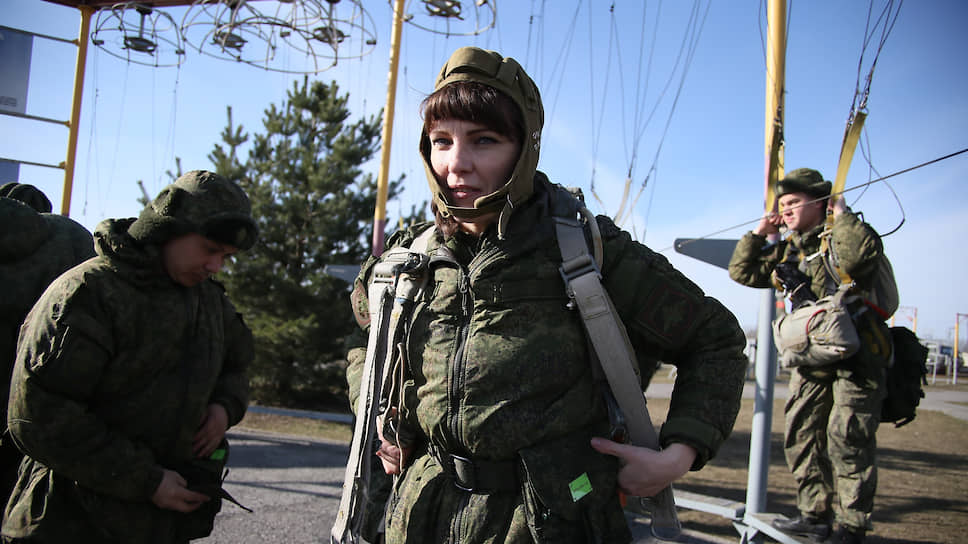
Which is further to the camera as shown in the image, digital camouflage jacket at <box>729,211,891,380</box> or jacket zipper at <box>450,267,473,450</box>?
digital camouflage jacket at <box>729,211,891,380</box>

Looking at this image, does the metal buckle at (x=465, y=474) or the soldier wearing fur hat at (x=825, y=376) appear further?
the soldier wearing fur hat at (x=825, y=376)

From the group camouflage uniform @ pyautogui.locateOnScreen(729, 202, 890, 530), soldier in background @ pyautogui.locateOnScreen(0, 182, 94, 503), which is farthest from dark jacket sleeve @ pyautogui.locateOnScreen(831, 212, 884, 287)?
soldier in background @ pyautogui.locateOnScreen(0, 182, 94, 503)

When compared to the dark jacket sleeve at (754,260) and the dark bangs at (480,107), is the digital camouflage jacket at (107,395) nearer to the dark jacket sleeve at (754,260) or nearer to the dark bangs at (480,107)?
the dark bangs at (480,107)


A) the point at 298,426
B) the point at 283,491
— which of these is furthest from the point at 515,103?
the point at 298,426

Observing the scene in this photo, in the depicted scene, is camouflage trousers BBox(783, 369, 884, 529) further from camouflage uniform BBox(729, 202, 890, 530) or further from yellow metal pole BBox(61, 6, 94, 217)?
yellow metal pole BBox(61, 6, 94, 217)

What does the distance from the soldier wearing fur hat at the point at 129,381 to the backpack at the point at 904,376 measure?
4.17 meters

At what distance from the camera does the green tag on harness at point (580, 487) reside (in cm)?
148

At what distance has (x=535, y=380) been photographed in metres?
1.53

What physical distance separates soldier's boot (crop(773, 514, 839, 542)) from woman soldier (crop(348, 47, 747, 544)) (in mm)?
3115

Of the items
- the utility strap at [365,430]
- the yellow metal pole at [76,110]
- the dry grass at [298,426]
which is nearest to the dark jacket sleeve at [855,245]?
the utility strap at [365,430]

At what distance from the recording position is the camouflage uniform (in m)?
3.90

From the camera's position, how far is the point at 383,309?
180 cm

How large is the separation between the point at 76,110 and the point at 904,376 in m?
10.2

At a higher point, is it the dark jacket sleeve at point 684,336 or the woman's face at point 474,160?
the woman's face at point 474,160
